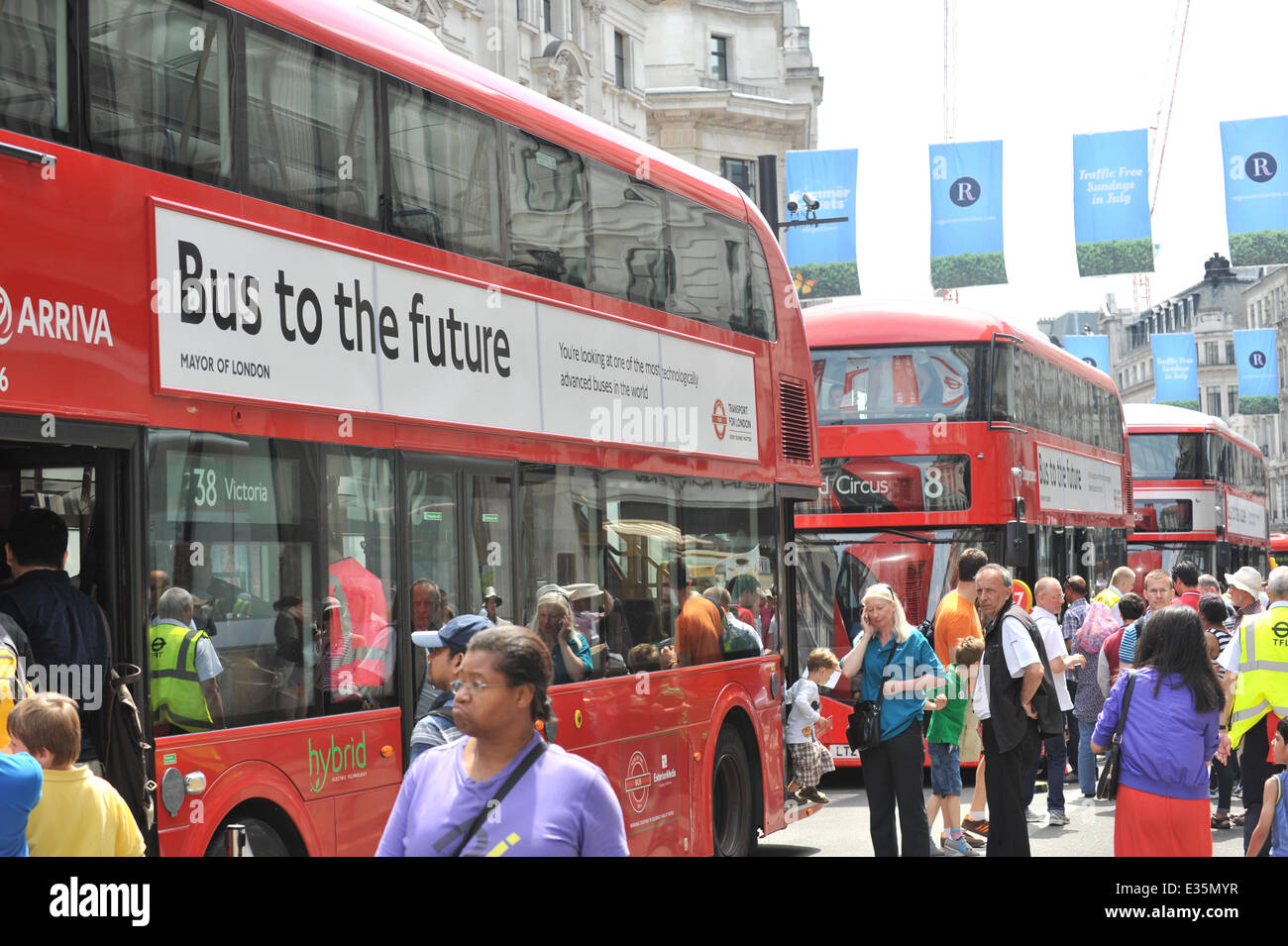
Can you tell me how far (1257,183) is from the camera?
24.9m

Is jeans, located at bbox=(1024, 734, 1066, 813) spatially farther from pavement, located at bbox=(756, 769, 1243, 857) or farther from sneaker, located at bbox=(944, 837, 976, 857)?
sneaker, located at bbox=(944, 837, 976, 857)

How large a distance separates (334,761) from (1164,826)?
340 centimetres

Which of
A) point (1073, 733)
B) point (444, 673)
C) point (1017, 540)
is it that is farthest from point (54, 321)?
point (1073, 733)

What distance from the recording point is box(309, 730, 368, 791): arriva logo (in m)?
6.22

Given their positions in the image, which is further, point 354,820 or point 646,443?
point 646,443

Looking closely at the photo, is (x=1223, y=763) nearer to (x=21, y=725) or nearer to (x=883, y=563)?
A: (x=883, y=563)

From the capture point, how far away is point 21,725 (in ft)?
15.1

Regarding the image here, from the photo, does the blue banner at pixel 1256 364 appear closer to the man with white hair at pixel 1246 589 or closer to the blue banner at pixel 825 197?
the blue banner at pixel 825 197

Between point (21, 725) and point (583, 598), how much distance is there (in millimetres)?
4059

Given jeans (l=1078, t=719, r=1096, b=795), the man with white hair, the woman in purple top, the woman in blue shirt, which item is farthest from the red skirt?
jeans (l=1078, t=719, r=1096, b=795)

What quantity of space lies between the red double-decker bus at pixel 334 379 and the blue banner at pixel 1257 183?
1786 centimetres

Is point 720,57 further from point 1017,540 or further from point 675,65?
point 1017,540

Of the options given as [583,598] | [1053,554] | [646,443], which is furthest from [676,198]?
[1053,554]
